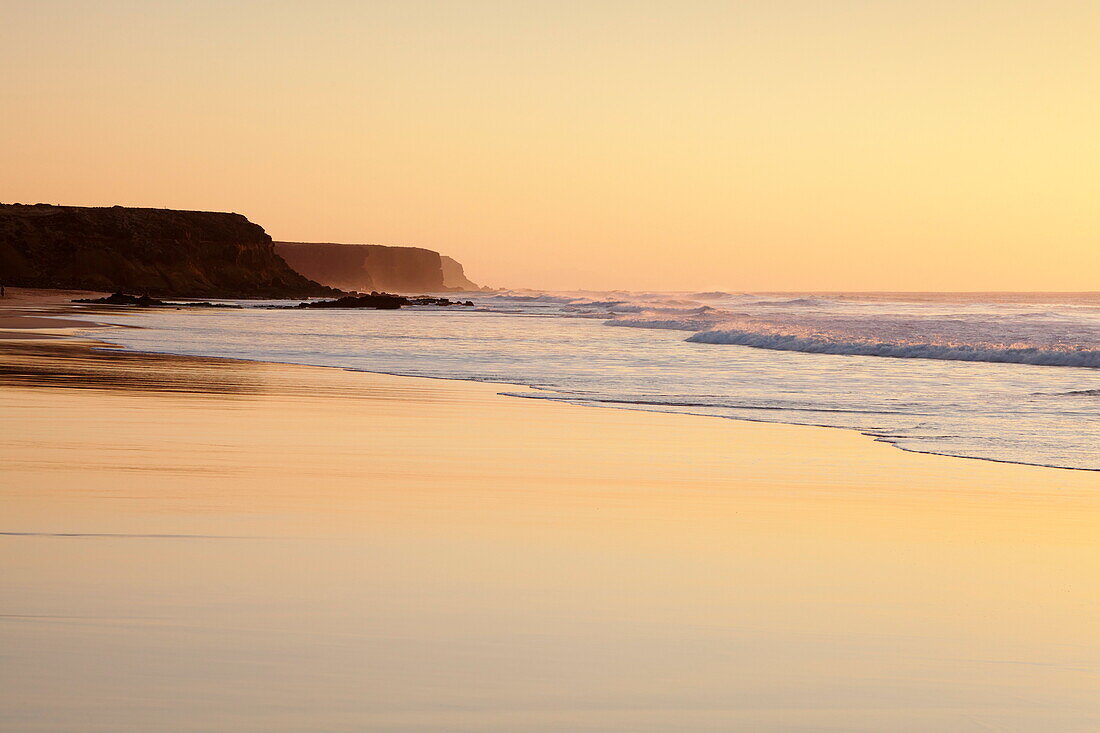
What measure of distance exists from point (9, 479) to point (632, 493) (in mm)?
3157

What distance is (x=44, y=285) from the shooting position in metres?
92.1

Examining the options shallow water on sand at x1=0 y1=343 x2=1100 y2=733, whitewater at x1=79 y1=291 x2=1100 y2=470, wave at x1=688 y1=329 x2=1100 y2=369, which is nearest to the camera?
shallow water on sand at x1=0 y1=343 x2=1100 y2=733

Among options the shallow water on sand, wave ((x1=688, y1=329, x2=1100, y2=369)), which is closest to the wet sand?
the shallow water on sand

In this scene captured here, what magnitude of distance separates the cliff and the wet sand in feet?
307

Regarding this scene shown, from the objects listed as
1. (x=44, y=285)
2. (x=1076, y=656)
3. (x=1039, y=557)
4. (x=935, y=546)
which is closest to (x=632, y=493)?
(x=935, y=546)

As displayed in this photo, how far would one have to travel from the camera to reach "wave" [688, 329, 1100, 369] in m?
20.8

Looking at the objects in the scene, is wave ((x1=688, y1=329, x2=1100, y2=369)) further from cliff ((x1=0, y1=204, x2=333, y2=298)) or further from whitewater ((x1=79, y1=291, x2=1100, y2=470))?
cliff ((x1=0, y1=204, x2=333, y2=298))

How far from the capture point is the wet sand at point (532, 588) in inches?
112

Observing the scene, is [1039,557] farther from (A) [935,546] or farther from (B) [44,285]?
(B) [44,285]

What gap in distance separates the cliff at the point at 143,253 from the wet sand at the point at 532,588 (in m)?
93.6

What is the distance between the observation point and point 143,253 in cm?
10900

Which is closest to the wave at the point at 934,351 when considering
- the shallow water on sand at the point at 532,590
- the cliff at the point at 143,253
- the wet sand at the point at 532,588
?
the wet sand at the point at 532,588

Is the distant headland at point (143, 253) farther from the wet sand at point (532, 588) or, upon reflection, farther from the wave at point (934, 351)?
the wet sand at point (532, 588)

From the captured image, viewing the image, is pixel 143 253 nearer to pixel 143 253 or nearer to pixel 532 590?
pixel 143 253
